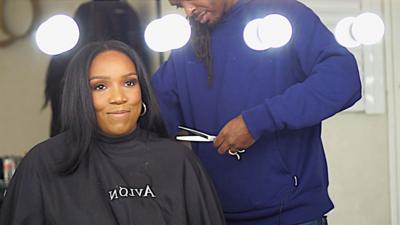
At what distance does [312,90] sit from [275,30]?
210 mm

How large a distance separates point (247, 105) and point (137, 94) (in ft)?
0.83

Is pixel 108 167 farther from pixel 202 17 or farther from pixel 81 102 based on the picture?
pixel 202 17

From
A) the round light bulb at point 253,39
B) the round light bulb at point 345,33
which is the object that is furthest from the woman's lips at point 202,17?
the round light bulb at point 345,33

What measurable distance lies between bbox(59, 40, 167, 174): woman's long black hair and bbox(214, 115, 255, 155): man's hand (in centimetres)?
17

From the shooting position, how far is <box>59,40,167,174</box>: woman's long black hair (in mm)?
1396

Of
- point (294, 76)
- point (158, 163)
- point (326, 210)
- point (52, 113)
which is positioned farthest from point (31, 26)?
point (326, 210)

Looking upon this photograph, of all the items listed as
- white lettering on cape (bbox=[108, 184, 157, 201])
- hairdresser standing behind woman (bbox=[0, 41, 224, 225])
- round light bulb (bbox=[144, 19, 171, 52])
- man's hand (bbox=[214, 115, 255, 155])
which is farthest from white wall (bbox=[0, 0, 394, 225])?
white lettering on cape (bbox=[108, 184, 157, 201])

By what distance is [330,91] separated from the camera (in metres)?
1.42

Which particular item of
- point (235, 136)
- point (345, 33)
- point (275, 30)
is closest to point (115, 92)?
point (235, 136)

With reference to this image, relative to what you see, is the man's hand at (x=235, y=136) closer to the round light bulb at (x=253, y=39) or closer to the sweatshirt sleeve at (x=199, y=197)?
the sweatshirt sleeve at (x=199, y=197)

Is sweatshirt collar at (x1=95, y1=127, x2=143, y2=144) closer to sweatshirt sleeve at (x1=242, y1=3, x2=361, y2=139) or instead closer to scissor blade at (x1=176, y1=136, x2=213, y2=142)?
scissor blade at (x1=176, y1=136, x2=213, y2=142)

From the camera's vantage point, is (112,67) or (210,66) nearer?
(112,67)

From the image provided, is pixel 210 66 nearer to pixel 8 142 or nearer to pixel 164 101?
pixel 164 101

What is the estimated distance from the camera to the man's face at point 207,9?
1.54 m
